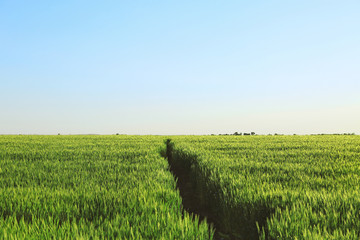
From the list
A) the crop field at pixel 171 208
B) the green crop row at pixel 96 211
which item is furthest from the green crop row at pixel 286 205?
the green crop row at pixel 96 211

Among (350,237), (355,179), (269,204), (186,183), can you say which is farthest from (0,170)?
(355,179)

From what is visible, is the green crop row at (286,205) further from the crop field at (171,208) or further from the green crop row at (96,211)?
the green crop row at (96,211)

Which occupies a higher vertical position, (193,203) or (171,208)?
(171,208)

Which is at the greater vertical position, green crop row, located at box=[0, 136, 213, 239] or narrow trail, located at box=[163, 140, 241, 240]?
green crop row, located at box=[0, 136, 213, 239]

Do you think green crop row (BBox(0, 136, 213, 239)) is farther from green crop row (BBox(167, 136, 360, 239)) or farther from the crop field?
green crop row (BBox(167, 136, 360, 239))

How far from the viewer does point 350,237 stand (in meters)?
2.54

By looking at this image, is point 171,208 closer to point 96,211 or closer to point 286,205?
point 96,211

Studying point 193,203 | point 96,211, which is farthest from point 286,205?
point 193,203

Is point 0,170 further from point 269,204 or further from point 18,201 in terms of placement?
point 269,204

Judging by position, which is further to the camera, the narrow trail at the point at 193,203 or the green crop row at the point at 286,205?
the narrow trail at the point at 193,203

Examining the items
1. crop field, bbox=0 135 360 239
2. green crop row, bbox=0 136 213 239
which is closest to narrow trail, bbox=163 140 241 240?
crop field, bbox=0 135 360 239

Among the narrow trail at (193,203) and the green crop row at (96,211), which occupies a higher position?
the green crop row at (96,211)

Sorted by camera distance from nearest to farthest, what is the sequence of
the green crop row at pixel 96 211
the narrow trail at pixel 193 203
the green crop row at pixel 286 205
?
the green crop row at pixel 96 211
the green crop row at pixel 286 205
the narrow trail at pixel 193 203

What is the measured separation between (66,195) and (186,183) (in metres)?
4.95
